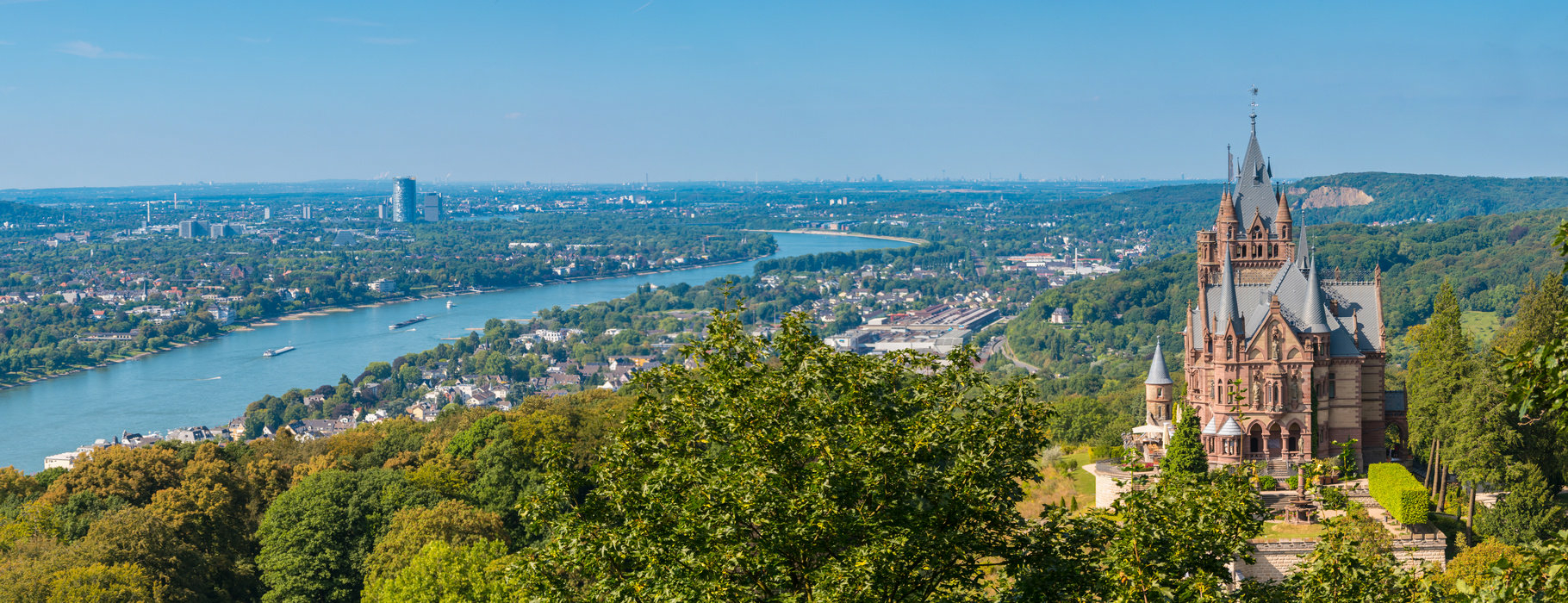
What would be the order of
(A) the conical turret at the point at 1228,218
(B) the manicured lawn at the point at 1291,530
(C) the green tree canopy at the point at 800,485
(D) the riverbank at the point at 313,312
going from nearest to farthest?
(C) the green tree canopy at the point at 800,485 → (B) the manicured lawn at the point at 1291,530 → (A) the conical turret at the point at 1228,218 → (D) the riverbank at the point at 313,312

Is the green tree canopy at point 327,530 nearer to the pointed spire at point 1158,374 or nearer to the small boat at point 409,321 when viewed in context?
the pointed spire at point 1158,374

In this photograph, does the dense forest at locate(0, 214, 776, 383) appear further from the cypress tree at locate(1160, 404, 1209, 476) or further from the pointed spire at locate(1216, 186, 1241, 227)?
the cypress tree at locate(1160, 404, 1209, 476)

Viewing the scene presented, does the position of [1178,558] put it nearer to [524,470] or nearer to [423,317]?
[524,470]

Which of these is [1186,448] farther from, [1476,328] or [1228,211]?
[1476,328]

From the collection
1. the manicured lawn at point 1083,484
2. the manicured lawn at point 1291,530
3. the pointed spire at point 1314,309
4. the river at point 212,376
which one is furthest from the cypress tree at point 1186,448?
the river at point 212,376

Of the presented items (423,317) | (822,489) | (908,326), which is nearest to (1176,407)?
(822,489)

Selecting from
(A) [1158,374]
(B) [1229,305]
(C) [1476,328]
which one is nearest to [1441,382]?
(B) [1229,305]
